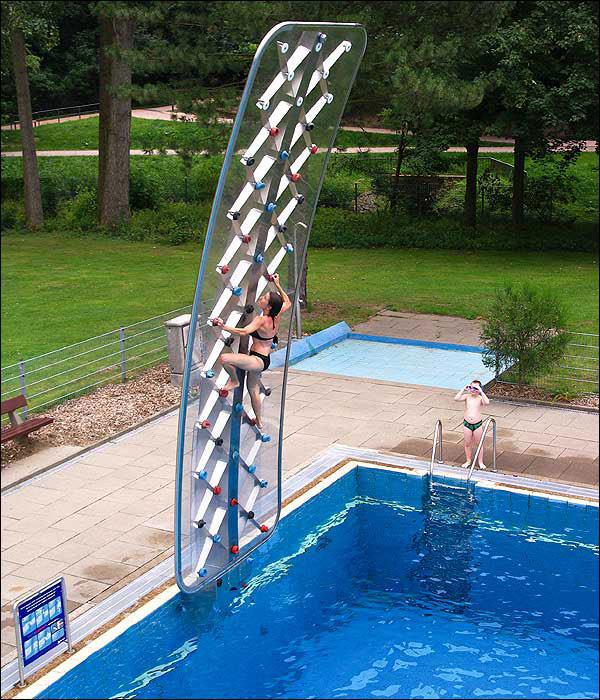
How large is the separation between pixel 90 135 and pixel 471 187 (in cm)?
1710

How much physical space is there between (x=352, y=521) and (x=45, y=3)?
19132 mm

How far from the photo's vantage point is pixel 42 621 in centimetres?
649

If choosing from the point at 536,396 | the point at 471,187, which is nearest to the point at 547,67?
the point at 471,187

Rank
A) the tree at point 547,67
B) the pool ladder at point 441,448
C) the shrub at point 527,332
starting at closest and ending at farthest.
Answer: the pool ladder at point 441,448
the shrub at point 527,332
the tree at point 547,67

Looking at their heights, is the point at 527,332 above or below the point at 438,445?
above

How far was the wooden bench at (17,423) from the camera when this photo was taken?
10062mm

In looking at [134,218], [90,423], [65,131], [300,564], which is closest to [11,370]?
[90,423]

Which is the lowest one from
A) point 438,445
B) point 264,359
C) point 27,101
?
point 438,445


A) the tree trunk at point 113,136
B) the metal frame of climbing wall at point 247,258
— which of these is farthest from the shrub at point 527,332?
the tree trunk at point 113,136

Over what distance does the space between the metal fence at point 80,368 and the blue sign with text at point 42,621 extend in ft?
18.2

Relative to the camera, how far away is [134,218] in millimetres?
26078

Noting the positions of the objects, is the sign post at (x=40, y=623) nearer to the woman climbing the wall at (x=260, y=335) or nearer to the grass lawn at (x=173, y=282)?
the woman climbing the wall at (x=260, y=335)

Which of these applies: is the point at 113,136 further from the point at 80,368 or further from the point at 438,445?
the point at 438,445

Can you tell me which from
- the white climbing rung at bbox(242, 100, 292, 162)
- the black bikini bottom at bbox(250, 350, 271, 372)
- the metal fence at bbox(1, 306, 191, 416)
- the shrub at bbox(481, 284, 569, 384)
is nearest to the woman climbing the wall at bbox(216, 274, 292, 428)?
the black bikini bottom at bbox(250, 350, 271, 372)
